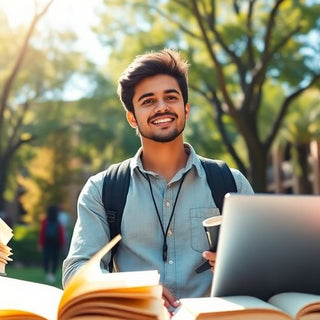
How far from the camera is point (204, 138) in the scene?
24984 millimetres

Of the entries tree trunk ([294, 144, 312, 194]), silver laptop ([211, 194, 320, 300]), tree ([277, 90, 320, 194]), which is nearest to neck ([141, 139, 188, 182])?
silver laptop ([211, 194, 320, 300])

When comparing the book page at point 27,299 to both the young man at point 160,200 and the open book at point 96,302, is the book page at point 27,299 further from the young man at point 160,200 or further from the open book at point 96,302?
the young man at point 160,200

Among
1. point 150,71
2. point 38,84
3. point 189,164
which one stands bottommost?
→ point 189,164

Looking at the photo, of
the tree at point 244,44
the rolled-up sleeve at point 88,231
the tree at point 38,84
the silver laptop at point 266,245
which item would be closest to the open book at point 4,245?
the rolled-up sleeve at point 88,231

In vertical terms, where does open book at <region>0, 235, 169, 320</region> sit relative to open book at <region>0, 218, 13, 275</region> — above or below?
below

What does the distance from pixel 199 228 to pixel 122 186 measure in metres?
0.33

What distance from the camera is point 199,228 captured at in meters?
2.58

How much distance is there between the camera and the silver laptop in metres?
1.69

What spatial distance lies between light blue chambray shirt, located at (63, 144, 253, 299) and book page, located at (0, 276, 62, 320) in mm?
715

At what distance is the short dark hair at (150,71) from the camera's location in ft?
8.73

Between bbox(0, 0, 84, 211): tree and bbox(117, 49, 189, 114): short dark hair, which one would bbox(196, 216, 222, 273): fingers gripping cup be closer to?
bbox(117, 49, 189, 114): short dark hair

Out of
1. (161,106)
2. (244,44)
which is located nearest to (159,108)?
(161,106)

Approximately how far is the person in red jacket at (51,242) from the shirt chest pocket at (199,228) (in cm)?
1195

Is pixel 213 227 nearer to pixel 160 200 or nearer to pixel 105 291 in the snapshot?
pixel 105 291
